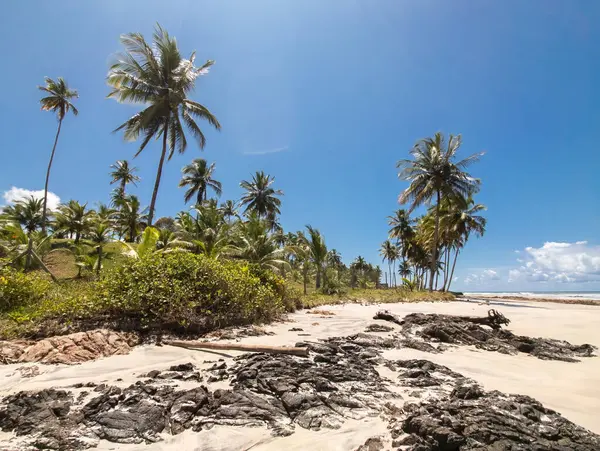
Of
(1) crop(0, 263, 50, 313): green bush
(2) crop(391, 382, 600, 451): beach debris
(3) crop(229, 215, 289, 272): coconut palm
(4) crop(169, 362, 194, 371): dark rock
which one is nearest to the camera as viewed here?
(2) crop(391, 382, 600, 451): beach debris

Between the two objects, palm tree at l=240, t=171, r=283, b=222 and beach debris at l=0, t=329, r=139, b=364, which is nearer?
beach debris at l=0, t=329, r=139, b=364

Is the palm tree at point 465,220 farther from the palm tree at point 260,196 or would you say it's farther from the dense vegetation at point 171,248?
the palm tree at point 260,196

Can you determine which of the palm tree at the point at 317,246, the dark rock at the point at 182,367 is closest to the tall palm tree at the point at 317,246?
the palm tree at the point at 317,246

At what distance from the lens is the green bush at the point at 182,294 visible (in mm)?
6375

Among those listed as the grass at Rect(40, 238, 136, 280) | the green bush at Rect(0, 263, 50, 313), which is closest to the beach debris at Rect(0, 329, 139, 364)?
the green bush at Rect(0, 263, 50, 313)

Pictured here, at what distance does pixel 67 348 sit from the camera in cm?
458

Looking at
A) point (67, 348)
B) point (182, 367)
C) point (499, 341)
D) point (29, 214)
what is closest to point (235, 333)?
point (182, 367)

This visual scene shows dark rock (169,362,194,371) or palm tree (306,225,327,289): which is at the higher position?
palm tree (306,225,327,289)

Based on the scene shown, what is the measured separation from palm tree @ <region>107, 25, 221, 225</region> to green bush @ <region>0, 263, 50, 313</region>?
26.1 feet

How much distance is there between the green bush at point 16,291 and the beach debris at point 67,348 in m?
4.24

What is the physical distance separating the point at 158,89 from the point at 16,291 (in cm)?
1371

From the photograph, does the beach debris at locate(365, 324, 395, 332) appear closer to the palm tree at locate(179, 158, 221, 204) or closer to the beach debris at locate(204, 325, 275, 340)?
the beach debris at locate(204, 325, 275, 340)

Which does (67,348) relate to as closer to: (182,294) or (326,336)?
(182,294)

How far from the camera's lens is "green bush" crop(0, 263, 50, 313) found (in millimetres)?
7781
